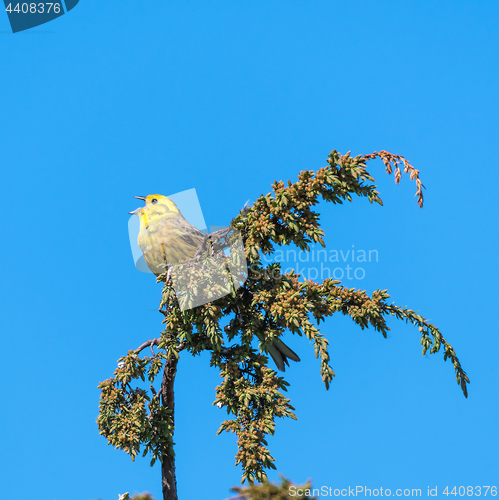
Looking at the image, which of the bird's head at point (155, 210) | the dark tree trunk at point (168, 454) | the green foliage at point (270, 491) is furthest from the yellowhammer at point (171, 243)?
the green foliage at point (270, 491)

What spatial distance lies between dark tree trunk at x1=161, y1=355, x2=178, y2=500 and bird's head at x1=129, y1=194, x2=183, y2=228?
1537 millimetres

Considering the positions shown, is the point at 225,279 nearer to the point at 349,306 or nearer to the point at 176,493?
the point at 349,306

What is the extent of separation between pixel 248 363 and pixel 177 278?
0.99 meters

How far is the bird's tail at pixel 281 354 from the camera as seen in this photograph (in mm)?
5375

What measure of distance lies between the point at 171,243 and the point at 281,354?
5.13 ft

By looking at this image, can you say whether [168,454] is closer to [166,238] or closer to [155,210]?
[166,238]

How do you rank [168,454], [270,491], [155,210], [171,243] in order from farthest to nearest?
1. [155,210]
2. [171,243]
3. [168,454]
4. [270,491]

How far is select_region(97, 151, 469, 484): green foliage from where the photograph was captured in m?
4.62

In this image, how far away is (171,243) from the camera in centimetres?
563

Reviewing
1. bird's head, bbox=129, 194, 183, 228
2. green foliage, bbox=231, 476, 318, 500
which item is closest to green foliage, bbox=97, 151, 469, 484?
green foliage, bbox=231, 476, 318, 500

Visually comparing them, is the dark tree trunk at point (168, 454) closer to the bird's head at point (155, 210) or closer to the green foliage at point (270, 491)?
the green foliage at point (270, 491)

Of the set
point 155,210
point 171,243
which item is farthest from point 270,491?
point 155,210

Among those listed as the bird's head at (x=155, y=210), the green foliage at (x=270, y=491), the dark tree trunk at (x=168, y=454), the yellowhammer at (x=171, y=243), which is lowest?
the green foliage at (x=270, y=491)

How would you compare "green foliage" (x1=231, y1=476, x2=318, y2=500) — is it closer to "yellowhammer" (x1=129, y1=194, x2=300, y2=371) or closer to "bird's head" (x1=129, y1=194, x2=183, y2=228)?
"yellowhammer" (x1=129, y1=194, x2=300, y2=371)
